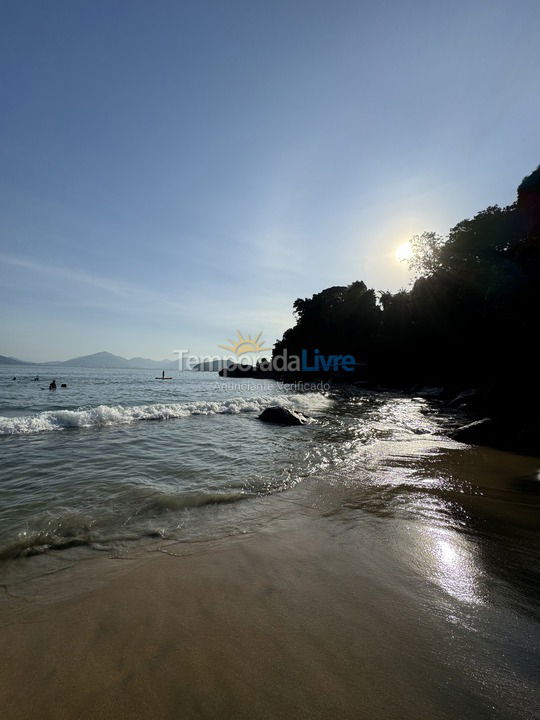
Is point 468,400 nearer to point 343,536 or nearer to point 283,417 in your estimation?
point 283,417

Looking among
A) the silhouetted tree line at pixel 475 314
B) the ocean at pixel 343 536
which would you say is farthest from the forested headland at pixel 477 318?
the ocean at pixel 343 536

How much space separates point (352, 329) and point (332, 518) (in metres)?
68.6

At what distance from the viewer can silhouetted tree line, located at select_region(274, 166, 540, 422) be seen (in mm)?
16609

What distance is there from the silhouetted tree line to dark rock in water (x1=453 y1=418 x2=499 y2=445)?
3.87m

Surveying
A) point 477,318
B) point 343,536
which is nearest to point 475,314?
point 477,318

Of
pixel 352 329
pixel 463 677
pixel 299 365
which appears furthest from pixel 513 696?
Answer: pixel 299 365

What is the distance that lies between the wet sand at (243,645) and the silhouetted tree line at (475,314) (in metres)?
13.0

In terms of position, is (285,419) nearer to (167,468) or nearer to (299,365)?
Result: (167,468)

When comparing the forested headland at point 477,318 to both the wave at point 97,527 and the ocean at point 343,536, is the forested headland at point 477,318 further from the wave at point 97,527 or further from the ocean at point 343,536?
the wave at point 97,527

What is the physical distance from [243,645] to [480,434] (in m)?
10.0

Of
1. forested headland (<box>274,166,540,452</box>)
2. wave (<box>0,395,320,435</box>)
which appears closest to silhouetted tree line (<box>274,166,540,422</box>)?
forested headland (<box>274,166,540,452</box>)

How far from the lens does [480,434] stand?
9398 millimetres

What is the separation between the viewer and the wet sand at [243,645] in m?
1.75

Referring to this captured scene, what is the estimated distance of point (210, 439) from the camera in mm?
9508
